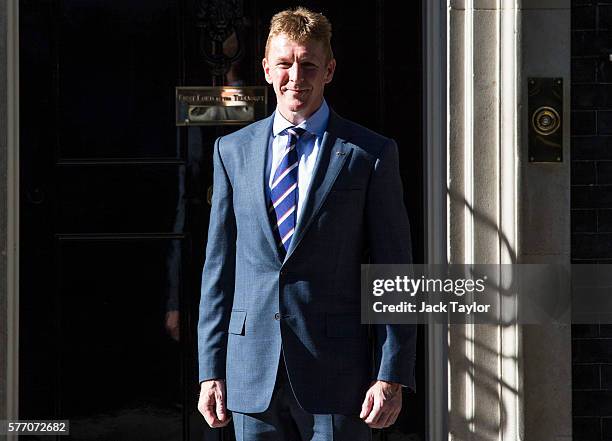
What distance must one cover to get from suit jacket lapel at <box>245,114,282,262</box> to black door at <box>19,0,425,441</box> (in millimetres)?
1498

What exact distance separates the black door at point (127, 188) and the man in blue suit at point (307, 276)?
5.04 ft

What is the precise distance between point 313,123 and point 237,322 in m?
0.72

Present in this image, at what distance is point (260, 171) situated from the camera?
3.69m

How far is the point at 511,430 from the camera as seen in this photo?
4.93m

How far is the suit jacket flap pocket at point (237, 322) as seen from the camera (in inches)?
145

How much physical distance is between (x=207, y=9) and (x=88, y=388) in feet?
6.19

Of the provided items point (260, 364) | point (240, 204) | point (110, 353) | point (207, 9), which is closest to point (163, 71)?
point (207, 9)

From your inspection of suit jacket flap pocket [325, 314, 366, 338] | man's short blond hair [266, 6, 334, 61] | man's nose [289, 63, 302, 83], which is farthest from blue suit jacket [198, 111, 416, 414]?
man's short blond hair [266, 6, 334, 61]

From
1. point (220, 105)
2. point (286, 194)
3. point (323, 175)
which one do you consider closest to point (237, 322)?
point (286, 194)

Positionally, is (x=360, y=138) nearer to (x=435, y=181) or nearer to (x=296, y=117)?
(x=296, y=117)

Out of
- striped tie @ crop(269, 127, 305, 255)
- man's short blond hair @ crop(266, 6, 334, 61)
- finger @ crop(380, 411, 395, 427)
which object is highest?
man's short blond hair @ crop(266, 6, 334, 61)

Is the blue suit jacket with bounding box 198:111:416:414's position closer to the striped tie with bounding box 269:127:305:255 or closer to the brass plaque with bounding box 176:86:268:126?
the striped tie with bounding box 269:127:305:255

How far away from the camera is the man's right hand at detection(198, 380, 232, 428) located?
3.71 meters

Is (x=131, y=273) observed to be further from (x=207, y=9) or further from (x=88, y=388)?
(x=207, y=9)
